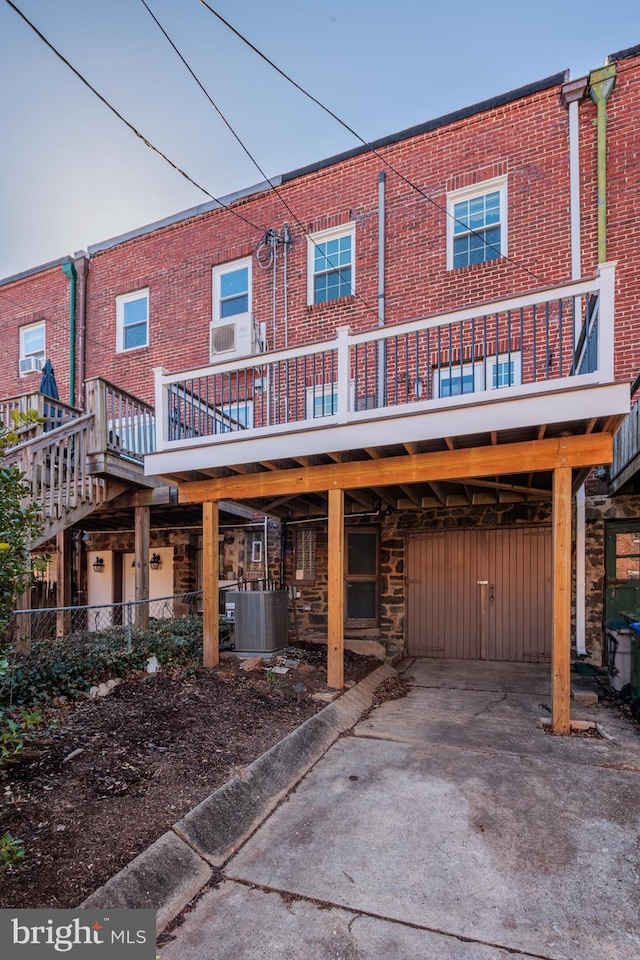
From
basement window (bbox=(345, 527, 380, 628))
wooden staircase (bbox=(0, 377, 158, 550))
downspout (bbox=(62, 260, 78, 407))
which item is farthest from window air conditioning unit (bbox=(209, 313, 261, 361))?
downspout (bbox=(62, 260, 78, 407))

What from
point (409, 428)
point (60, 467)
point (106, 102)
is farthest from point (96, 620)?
point (106, 102)

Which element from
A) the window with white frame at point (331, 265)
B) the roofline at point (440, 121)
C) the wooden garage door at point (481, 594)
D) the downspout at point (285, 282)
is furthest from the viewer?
the downspout at point (285, 282)

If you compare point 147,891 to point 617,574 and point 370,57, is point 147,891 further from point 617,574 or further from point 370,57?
point 370,57

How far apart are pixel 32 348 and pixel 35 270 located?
174 centimetres

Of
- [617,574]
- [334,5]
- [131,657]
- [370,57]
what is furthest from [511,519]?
[334,5]

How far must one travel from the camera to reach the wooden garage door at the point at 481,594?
7375 mm

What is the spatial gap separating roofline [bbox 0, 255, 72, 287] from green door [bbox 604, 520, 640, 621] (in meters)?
11.7

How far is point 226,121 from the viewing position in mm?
5855

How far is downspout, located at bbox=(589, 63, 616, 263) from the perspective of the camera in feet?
22.0

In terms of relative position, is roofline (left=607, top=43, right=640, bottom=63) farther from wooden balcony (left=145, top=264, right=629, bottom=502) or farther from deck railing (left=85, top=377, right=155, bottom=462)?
deck railing (left=85, top=377, right=155, bottom=462)

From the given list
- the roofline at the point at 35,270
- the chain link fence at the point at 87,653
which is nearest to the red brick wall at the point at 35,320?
the roofline at the point at 35,270

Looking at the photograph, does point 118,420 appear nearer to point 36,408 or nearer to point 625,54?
point 36,408

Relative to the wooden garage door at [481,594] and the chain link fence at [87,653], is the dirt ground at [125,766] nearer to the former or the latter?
the chain link fence at [87,653]

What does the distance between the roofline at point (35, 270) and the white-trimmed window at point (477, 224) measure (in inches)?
323
